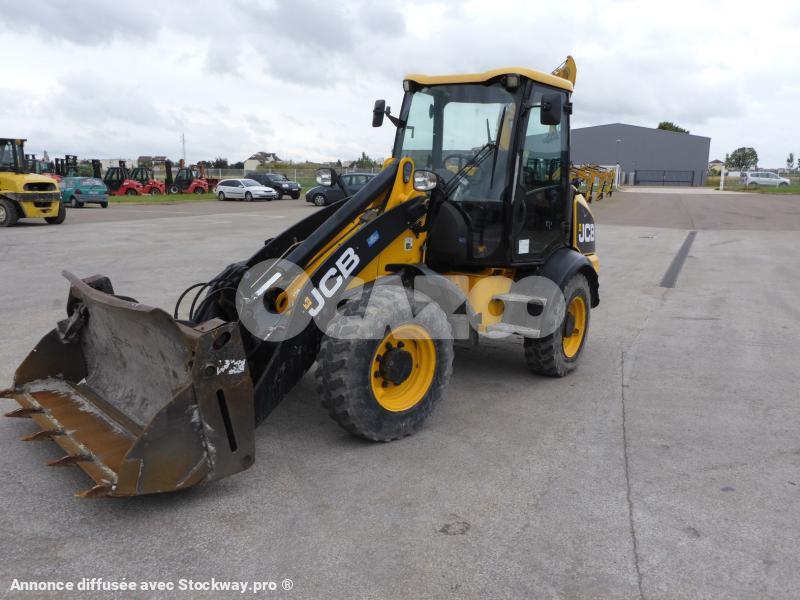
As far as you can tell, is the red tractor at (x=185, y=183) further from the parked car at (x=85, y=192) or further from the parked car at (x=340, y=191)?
the parked car at (x=85, y=192)

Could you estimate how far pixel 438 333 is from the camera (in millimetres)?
4391

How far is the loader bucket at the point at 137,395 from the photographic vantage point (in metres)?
3.23

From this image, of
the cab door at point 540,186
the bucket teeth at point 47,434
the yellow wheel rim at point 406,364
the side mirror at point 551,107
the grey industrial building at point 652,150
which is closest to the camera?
the bucket teeth at point 47,434

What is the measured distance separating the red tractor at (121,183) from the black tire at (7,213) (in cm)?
2113

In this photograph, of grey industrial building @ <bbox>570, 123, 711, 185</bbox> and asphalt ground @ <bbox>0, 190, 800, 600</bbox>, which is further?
grey industrial building @ <bbox>570, 123, 711, 185</bbox>

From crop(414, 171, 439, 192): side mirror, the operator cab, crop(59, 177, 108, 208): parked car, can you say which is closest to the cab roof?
the operator cab

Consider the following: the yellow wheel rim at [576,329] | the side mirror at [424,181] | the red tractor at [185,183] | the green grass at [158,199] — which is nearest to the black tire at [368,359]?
the side mirror at [424,181]

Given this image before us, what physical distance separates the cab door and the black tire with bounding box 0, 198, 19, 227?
18376 mm

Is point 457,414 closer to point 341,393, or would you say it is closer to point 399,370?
point 399,370

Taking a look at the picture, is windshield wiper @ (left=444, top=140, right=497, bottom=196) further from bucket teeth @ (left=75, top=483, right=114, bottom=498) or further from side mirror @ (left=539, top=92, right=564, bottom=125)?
bucket teeth @ (left=75, top=483, right=114, bottom=498)

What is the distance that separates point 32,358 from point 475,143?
3555 millimetres

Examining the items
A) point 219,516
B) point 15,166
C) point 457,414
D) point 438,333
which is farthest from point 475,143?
point 15,166

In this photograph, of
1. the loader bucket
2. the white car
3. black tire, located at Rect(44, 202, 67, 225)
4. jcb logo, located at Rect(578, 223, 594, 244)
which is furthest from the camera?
the white car

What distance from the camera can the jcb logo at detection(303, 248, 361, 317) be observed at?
4.06 m
